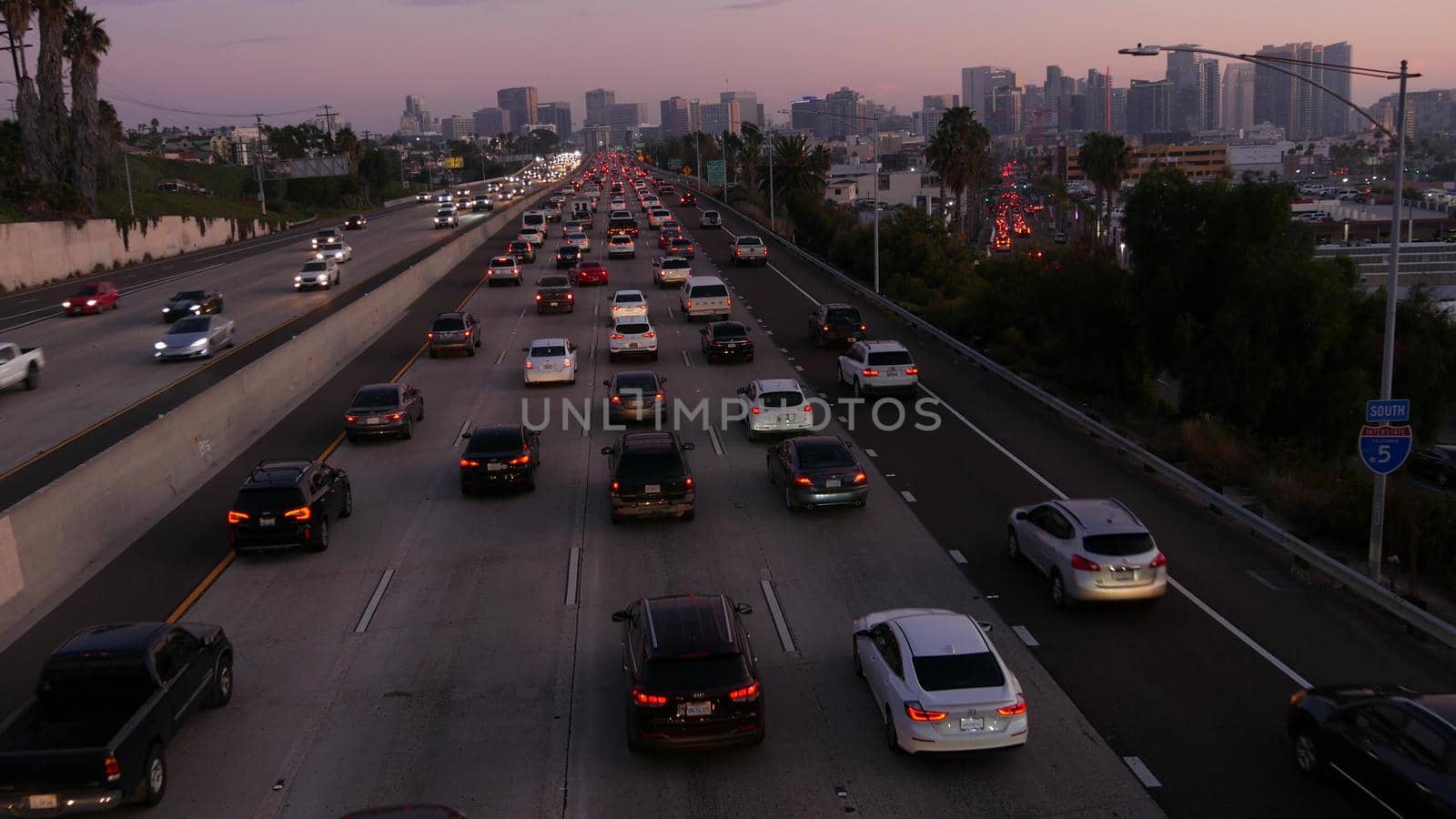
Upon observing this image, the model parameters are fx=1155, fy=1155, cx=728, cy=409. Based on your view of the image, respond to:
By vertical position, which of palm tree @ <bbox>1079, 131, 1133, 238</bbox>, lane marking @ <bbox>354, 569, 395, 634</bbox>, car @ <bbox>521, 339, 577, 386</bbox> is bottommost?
lane marking @ <bbox>354, 569, 395, 634</bbox>

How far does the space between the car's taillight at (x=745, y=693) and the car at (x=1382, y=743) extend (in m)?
5.69

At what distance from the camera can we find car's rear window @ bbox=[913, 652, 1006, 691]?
12.3m

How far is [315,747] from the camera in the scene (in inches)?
518

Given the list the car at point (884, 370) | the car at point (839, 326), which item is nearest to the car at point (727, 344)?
the car at point (839, 326)

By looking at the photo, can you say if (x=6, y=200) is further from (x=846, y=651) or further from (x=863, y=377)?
(x=846, y=651)

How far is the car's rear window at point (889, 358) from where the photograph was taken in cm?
3138

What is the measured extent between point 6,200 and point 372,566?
68613mm

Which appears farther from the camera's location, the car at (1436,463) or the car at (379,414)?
the car at (1436,463)

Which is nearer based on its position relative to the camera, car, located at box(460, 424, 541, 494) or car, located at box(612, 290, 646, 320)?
car, located at box(460, 424, 541, 494)

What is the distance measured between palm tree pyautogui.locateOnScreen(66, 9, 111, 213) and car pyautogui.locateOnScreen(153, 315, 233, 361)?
2036 inches

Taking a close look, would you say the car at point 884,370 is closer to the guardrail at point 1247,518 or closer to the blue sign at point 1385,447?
the guardrail at point 1247,518

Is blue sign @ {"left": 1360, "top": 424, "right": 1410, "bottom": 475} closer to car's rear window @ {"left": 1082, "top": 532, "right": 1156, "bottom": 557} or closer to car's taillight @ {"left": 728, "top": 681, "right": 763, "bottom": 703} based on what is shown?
car's rear window @ {"left": 1082, "top": 532, "right": 1156, "bottom": 557}

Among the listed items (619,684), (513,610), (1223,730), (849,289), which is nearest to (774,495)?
(513,610)

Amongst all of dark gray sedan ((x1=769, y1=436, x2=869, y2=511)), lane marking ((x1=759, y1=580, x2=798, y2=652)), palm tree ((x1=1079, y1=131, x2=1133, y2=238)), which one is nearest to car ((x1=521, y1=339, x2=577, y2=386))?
dark gray sedan ((x1=769, y1=436, x2=869, y2=511))
